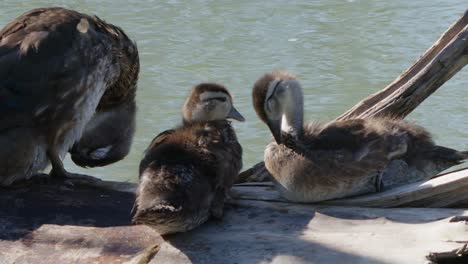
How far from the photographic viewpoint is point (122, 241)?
499cm

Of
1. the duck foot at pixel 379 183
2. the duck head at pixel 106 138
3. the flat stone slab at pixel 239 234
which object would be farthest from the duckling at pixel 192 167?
the duck head at pixel 106 138

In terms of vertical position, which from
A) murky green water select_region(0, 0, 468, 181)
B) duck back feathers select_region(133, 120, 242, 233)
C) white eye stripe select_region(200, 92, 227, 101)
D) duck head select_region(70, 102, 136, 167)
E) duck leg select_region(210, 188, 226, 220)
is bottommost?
murky green water select_region(0, 0, 468, 181)

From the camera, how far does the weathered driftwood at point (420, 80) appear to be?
607cm

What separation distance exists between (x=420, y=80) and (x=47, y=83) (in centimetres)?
209

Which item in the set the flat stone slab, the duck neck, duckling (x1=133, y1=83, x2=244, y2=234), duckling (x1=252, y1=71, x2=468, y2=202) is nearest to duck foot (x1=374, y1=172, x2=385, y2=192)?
duckling (x1=252, y1=71, x2=468, y2=202)

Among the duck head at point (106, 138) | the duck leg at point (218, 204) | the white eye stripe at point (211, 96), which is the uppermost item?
the white eye stripe at point (211, 96)

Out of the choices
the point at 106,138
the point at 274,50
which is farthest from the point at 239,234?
the point at 274,50

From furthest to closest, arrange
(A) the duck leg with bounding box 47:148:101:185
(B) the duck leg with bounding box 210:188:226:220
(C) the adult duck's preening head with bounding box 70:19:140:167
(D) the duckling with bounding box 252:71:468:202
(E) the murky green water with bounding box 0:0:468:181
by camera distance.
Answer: (E) the murky green water with bounding box 0:0:468:181, (C) the adult duck's preening head with bounding box 70:19:140:167, (A) the duck leg with bounding box 47:148:101:185, (D) the duckling with bounding box 252:71:468:202, (B) the duck leg with bounding box 210:188:226:220

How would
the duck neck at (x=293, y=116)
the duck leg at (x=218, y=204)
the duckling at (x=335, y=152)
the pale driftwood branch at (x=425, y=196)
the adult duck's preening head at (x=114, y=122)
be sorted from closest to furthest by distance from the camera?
the duck leg at (x=218, y=204)
the pale driftwood branch at (x=425, y=196)
the duckling at (x=335, y=152)
the duck neck at (x=293, y=116)
the adult duck's preening head at (x=114, y=122)

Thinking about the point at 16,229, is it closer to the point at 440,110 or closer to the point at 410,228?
the point at 410,228

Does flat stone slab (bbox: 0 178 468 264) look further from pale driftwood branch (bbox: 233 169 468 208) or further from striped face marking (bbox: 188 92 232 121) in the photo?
striped face marking (bbox: 188 92 232 121)

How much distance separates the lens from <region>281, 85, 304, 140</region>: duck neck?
18.2ft

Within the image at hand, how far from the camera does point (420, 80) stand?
20.2ft

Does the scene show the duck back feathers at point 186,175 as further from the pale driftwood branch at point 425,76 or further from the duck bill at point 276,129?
the pale driftwood branch at point 425,76
